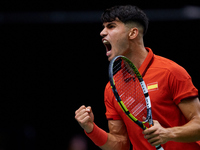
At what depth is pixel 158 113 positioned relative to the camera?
2377 millimetres

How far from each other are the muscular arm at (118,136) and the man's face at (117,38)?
1.78 feet

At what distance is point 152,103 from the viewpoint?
240cm

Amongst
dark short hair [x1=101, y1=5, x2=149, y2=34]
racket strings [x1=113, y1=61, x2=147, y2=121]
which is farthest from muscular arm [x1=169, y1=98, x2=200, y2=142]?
dark short hair [x1=101, y1=5, x2=149, y2=34]

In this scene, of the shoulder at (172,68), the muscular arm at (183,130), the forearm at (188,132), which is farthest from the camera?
the shoulder at (172,68)

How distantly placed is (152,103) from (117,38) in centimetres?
60

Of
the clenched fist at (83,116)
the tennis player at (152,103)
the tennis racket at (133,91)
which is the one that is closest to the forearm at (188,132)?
the tennis player at (152,103)

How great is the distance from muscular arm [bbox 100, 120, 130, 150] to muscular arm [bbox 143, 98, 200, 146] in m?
0.61

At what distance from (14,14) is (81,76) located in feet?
5.75

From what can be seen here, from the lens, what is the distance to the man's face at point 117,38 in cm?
263

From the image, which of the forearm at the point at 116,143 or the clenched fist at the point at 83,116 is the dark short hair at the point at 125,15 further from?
the forearm at the point at 116,143

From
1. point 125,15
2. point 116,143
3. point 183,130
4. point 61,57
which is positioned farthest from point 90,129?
point 61,57

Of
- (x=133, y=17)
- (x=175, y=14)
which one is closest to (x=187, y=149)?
(x=133, y=17)

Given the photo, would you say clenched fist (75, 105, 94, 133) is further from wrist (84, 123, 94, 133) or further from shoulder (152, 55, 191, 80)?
shoulder (152, 55, 191, 80)

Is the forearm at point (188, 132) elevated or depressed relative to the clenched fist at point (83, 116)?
depressed
